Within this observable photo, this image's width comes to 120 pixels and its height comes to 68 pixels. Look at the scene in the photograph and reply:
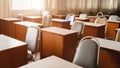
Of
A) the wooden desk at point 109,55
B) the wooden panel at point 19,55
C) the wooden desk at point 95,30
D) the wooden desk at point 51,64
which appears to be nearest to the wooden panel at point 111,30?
the wooden desk at point 95,30

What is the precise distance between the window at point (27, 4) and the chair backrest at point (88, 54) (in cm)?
478

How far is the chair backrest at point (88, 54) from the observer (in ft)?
6.88

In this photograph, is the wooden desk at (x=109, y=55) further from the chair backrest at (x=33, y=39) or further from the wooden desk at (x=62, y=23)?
the wooden desk at (x=62, y=23)

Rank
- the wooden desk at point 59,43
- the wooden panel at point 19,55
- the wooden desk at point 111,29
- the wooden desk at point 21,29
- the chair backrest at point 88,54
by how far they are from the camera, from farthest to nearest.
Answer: the wooden desk at point 111,29, the wooden desk at point 21,29, the wooden desk at point 59,43, the wooden panel at point 19,55, the chair backrest at point 88,54

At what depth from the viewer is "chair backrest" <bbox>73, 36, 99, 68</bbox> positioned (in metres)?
2.10

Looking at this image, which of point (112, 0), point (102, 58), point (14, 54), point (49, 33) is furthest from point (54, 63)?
point (112, 0)

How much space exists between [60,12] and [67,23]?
97.0 inches

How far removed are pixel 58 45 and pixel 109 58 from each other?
43.9 inches

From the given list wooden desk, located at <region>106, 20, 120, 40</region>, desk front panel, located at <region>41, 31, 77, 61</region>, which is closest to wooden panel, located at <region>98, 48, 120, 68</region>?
desk front panel, located at <region>41, 31, 77, 61</region>

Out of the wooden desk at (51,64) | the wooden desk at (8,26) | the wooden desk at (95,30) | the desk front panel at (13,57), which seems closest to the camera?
the wooden desk at (51,64)

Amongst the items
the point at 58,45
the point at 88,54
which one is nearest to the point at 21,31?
the point at 58,45

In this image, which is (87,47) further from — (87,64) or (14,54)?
(14,54)

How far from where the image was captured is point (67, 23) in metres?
5.81

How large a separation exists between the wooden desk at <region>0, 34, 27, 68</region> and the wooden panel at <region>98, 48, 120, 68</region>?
4.20ft
